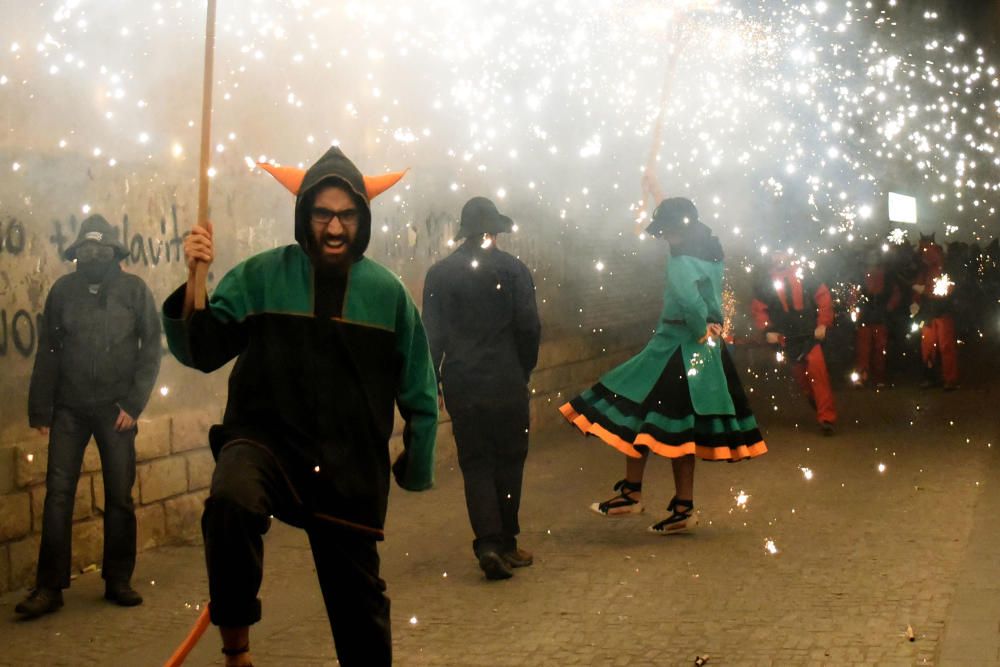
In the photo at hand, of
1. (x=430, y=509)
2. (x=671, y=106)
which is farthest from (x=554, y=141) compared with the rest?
(x=430, y=509)

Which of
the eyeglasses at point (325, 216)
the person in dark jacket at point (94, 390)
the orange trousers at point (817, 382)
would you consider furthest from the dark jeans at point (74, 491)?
the orange trousers at point (817, 382)

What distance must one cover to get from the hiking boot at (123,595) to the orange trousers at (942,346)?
10.7 metres

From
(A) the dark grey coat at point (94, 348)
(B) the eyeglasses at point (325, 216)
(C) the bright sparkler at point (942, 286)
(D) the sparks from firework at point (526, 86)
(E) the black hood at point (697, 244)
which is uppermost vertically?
(D) the sparks from firework at point (526, 86)

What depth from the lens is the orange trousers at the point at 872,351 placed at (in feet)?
50.4

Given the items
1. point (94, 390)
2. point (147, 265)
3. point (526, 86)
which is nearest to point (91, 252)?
point (94, 390)

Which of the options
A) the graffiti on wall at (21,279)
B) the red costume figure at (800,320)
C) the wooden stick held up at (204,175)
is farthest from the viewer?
the red costume figure at (800,320)

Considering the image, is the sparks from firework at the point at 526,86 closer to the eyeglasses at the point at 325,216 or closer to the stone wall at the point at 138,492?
the stone wall at the point at 138,492

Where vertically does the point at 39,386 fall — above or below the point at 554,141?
below

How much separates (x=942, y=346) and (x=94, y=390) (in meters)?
10.8

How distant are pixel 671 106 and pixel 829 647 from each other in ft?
31.8

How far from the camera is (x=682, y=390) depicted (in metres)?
7.40

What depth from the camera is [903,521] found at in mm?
7426

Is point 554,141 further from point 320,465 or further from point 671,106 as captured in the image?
point 320,465

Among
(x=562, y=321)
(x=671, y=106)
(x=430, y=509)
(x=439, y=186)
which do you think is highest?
(x=671, y=106)
